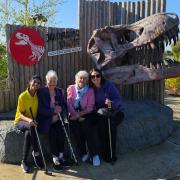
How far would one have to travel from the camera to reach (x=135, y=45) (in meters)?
6.94

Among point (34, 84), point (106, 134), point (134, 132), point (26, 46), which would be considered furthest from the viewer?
point (26, 46)

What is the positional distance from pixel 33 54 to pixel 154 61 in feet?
8.49

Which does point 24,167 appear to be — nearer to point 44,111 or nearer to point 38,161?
point 38,161

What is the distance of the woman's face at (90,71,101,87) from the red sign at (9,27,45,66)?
192 cm

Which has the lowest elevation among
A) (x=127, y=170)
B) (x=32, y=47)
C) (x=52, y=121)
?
(x=127, y=170)

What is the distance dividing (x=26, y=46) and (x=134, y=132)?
116 inches

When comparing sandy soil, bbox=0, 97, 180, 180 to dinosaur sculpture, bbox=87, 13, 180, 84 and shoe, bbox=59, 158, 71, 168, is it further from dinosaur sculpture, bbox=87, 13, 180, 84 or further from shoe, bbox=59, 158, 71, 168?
dinosaur sculpture, bbox=87, 13, 180, 84

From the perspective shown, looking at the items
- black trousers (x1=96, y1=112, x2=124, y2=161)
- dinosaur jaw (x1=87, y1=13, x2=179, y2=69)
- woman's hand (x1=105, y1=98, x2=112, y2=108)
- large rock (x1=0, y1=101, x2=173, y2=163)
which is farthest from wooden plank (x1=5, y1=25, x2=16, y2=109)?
woman's hand (x1=105, y1=98, x2=112, y2=108)

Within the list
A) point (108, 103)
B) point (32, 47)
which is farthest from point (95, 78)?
point (32, 47)

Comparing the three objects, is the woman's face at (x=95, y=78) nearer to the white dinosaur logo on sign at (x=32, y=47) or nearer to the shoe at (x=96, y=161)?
the shoe at (x=96, y=161)

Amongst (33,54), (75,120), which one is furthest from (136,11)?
(75,120)

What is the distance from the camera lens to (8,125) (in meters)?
6.38

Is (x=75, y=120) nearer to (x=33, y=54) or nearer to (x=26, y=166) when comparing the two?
(x=26, y=166)

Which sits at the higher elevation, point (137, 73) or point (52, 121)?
point (137, 73)
